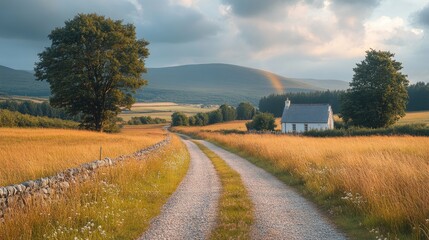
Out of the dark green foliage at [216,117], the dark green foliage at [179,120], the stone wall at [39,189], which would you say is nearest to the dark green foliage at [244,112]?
the dark green foliage at [216,117]

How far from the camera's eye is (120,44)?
47188 mm

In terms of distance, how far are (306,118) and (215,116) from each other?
6680 centimetres

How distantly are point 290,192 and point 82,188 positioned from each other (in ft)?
25.7

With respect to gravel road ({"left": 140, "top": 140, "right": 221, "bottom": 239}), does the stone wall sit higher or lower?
higher

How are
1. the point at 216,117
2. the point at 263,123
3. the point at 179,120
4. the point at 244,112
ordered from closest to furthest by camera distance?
the point at 263,123 → the point at 179,120 → the point at 216,117 → the point at 244,112

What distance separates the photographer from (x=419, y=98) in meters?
120

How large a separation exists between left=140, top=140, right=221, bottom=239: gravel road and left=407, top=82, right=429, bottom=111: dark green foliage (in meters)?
122

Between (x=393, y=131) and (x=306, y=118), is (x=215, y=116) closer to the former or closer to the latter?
(x=306, y=118)

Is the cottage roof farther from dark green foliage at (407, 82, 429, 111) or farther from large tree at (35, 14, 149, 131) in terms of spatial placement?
dark green foliage at (407, 82, 429, 111)

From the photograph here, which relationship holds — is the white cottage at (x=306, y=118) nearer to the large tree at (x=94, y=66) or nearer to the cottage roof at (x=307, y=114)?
the cottage roof at (x=307, y=114)

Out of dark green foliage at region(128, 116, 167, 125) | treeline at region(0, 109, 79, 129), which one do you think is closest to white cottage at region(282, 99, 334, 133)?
treeline at region(0, 109, 79, 129)

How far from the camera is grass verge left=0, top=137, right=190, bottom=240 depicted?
8297mm

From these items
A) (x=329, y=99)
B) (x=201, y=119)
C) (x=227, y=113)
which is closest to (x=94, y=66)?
(x=201, y=119)

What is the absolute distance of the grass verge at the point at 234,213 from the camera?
28.9 ft
